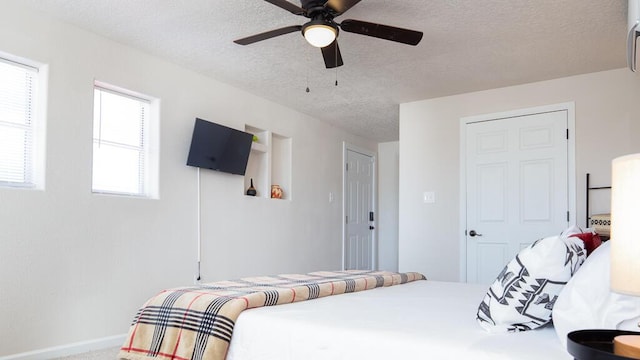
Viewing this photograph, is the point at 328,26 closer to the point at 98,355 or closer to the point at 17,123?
the point at 17,123

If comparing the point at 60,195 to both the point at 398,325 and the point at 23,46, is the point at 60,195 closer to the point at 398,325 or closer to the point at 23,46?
the point at 23,46

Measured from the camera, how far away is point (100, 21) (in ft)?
10.6

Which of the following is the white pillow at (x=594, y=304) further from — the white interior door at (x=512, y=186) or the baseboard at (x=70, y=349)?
the white interior door at (x=512, y=186)

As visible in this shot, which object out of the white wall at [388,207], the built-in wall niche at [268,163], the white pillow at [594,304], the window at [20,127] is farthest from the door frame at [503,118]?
the window at [20,127]

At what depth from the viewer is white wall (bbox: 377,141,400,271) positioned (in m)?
7.37

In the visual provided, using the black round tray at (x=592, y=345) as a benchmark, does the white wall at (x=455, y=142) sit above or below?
above

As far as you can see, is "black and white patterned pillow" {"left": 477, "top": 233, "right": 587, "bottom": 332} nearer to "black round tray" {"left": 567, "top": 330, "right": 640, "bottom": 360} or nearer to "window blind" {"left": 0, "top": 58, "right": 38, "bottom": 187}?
"black round tray" {"left": 567, "top": 330, "right": 640, "bottom": 360}

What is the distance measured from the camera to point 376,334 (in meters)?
1.52

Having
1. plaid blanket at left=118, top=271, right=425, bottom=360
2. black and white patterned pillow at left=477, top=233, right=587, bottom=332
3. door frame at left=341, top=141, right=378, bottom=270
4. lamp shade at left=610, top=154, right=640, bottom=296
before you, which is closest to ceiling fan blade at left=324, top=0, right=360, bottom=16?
plaid blanket at left=118, top=271, right=425, bottom=360

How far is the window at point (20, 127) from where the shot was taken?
2986 mm

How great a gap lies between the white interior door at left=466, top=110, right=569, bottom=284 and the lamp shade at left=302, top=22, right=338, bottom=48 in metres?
2.61

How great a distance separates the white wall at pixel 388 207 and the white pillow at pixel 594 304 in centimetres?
597

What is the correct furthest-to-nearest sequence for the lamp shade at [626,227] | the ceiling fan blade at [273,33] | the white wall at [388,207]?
the white wall at [388,207], the ceiling fan blade at [273,33], the lamp shade at [626,227]

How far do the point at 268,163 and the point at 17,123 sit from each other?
2.50 meters
